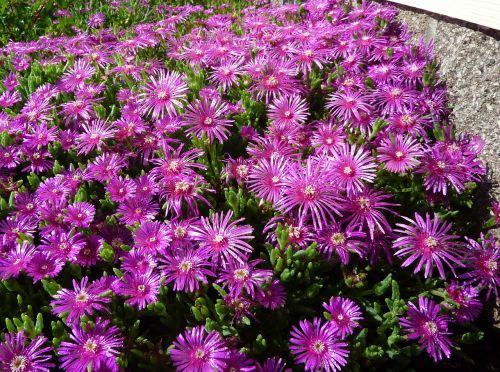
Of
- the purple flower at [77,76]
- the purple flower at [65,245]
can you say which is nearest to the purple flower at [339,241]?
the purple flower at [65,245]

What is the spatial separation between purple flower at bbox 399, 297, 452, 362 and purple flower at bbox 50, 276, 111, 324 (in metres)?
0.87

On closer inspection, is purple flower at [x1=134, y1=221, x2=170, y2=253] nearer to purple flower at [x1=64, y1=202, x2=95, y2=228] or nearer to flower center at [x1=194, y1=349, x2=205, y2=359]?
purple flower at [x1=64, y1=202, x2=95, y2=228]

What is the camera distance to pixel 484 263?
4.89ft

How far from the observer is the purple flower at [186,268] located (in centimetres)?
129

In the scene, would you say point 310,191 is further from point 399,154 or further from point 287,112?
point 287,112

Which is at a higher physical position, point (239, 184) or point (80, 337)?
point (239, 184)

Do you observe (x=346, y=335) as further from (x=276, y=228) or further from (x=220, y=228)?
(x=220, y=228)

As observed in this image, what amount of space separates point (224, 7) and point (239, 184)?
251 centimetres

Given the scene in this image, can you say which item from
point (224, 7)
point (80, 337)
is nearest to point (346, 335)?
point (80, 337)

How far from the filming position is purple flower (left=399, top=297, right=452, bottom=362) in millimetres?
1358

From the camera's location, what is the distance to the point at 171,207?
4.95 feet

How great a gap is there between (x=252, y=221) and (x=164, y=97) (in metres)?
0.60

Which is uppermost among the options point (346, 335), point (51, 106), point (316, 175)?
point (316, 175)

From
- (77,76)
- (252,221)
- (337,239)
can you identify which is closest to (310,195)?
(337,239)
